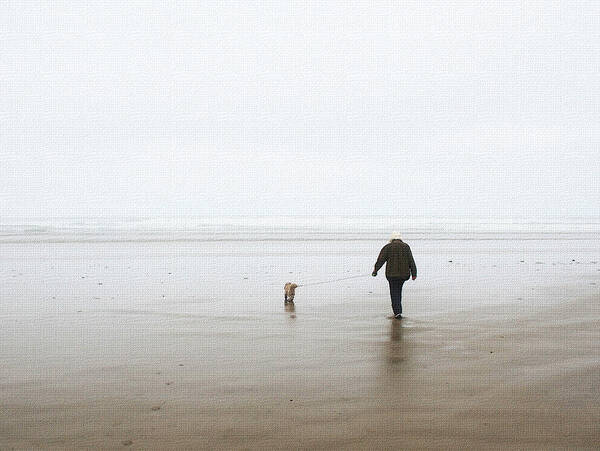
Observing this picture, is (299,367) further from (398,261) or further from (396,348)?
(398,261)

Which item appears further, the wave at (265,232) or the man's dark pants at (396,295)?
the wave at (265,232)

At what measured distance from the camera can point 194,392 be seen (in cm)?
657

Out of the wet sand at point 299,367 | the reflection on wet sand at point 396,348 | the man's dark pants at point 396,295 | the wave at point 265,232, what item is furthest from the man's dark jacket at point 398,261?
the wave at point 265,232

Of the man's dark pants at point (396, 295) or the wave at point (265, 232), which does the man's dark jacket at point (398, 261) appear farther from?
the wave at point (265, 232)

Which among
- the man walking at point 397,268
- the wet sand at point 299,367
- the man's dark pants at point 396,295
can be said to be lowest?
the wet sand at point 299,367

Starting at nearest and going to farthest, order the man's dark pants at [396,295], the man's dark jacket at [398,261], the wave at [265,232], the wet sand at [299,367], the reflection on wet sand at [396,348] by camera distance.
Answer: the wet sand at [299,367] → the reflection on wet sand at [396,348] → the man's dark pants at [396,295] → the man's dark jacket at [398,261] → the wave at [265,232]

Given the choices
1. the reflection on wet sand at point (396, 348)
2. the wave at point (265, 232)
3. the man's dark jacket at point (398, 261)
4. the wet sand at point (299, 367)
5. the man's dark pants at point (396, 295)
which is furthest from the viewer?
the wave at point (265, 232)

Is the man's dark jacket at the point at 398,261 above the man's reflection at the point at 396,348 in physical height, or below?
above

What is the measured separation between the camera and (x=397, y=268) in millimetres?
11852

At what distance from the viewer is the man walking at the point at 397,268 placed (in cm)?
1170

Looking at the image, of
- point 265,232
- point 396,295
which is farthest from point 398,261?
point 265,232

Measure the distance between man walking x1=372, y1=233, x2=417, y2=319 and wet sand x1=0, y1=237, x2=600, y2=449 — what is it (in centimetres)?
47

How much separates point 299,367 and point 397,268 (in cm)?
468

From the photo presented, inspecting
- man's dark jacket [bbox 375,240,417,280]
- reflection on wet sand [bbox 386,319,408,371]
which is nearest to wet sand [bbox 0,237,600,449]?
reflection on wet sand [bbox 386,319,408,371]
